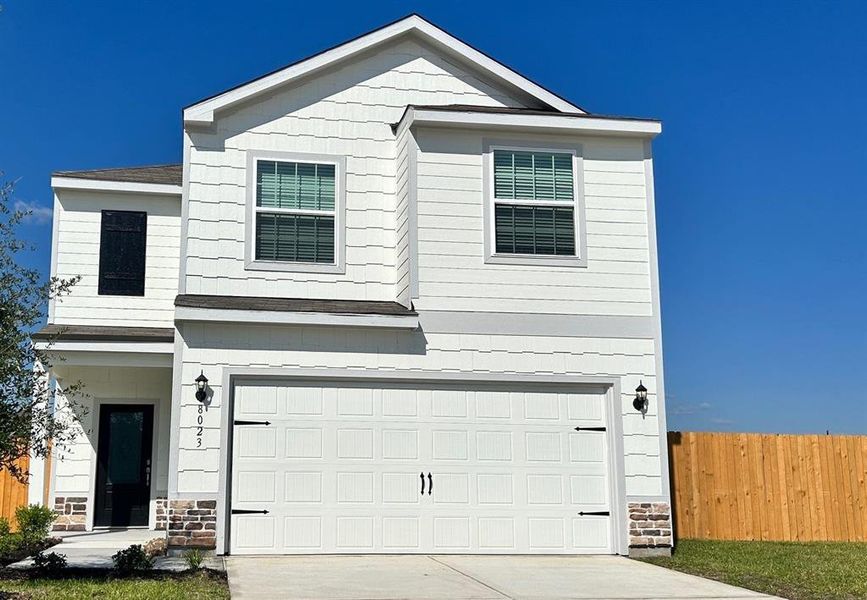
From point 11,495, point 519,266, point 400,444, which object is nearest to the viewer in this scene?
point 400,444

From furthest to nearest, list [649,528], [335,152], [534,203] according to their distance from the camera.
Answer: [335,152] → [534,203] → [649,528]

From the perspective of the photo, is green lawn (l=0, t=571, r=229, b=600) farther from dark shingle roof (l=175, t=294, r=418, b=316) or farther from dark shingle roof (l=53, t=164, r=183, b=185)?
dark shingle roof (l=53, t=164, r=183, b=185)

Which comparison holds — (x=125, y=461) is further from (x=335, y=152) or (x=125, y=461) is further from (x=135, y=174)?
(x=335, y=152)

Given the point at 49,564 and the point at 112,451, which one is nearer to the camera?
the point at 49,564

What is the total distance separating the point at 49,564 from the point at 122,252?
7.63 meters

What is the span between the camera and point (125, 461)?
16.2m

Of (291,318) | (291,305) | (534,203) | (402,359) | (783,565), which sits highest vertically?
(534,203)

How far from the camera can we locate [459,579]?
993 centimetres

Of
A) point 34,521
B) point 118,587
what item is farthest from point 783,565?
point 34,521

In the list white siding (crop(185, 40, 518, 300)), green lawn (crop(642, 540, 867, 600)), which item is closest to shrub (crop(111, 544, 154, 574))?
white siding (crop(185, 40, 518, 300))

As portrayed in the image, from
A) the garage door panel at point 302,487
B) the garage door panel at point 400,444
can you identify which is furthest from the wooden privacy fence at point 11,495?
the garage door panel at point 400,444

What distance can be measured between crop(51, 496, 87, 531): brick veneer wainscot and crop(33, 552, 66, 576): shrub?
19.3ft

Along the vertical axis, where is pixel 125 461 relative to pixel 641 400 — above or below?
below

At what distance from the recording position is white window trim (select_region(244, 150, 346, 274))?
12.7 metres
